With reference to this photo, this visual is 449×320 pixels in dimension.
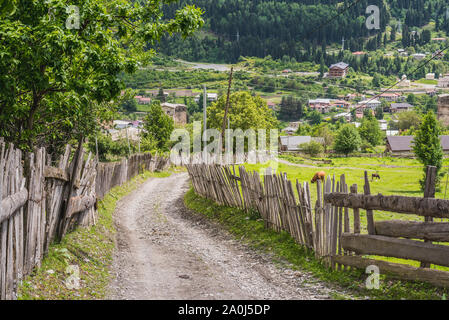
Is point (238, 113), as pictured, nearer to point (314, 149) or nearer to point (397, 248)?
point (314, 149)

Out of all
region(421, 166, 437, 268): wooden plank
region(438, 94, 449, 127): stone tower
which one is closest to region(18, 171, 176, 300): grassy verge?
region(421, 166, 437, 268): wooden plank

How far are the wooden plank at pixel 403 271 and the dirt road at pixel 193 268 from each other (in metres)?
0.64

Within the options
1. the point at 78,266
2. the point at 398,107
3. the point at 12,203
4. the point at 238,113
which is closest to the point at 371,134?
the point at 238,113

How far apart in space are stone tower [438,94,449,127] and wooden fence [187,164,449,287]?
144211mm

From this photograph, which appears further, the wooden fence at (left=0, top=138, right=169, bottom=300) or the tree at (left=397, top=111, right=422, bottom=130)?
the tree at (left=397, top=111, right=422, bottom=130)

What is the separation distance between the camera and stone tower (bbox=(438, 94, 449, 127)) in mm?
141212

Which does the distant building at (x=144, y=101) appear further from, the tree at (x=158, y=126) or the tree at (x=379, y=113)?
the tree at (x=158, y=126)

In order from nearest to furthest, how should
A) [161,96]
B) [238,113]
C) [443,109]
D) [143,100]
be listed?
[238,113] → [443,109] → [161,96] → [143,100]

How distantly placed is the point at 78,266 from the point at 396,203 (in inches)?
209

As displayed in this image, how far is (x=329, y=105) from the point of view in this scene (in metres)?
182

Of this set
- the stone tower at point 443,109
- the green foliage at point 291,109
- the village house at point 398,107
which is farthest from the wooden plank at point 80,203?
the village house at point 398,107

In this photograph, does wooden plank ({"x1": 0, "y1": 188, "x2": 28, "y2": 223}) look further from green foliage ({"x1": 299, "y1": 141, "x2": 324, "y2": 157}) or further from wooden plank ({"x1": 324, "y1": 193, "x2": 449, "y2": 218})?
green foliage ({"x1": 299, "y1": 141, "x2": 324, "y2": 157})

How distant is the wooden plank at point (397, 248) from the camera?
637 cm

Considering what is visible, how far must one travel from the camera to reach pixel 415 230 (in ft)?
21.8
